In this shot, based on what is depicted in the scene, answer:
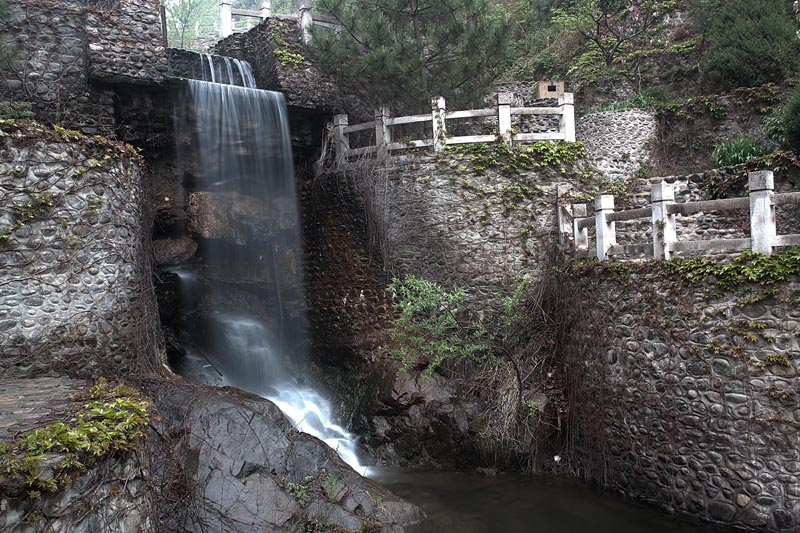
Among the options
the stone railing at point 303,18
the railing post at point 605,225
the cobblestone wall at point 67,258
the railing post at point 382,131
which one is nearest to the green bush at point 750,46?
the railing post at point 605,225

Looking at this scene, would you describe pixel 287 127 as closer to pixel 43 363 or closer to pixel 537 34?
pixel 43 363

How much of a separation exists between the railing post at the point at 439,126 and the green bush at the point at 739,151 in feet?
19.6

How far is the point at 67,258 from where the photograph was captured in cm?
868

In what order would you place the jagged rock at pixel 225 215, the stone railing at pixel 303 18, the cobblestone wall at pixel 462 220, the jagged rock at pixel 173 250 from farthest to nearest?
1. the stone railing at pixel 303 18
2. the jagged rock at pixel 225 215
3. the jagged rock at pixel 173 250
4. the cobblestone wall at pixel 462 220

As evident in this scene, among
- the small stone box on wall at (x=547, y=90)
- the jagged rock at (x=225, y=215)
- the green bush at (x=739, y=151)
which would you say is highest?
the small stone box on wall at (x=547, y=90)

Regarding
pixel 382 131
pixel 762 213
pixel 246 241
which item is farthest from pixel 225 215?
pixel 762 213

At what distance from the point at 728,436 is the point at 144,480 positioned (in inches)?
271

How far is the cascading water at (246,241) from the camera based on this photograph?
13.7 meters

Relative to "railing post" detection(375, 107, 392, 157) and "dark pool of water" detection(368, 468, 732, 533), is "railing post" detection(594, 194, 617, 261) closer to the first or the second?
"dark pool of water" detection(368, 468, 732, 533)

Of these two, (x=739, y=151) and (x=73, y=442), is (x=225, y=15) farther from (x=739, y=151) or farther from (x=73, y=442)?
(x=73, y=442)

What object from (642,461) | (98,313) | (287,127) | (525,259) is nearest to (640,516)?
(642,461)

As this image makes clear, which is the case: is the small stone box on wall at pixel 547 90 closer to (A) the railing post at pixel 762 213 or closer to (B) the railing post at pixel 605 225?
(B) the railing post at pixel 605 225

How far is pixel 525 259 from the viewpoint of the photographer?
12.4 meters

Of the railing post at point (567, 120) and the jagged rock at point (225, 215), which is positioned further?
the jagged rock at point (225, 215)
